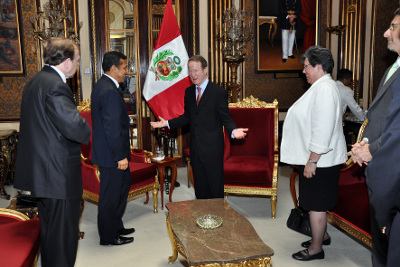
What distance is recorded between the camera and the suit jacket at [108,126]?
2.95 meters

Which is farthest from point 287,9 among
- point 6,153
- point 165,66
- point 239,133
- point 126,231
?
point 6,153

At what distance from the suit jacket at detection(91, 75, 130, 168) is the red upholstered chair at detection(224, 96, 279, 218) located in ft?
4.70

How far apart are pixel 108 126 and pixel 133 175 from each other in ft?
3.48

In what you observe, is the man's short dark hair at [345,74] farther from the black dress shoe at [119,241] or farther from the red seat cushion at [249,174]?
the black dress shoe at [119,241]

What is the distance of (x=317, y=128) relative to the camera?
260 cm

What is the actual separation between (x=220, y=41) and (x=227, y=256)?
4.50 metres

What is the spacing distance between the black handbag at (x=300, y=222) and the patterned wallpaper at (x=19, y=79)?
4.32 meters

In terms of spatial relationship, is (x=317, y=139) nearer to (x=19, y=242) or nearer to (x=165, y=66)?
(x=19, y=242)

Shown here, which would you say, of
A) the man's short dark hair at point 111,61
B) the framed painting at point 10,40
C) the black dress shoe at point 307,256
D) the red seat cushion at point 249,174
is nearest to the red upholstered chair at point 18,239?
the man's short dark hair at point 111,61

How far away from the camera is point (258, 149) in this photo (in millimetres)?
4590

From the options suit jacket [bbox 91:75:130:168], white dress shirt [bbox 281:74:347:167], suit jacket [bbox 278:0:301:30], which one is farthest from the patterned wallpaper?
white dress shirt [bbox 281:74:347:167]

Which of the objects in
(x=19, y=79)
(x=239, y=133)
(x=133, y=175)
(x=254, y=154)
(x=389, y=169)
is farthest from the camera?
(x=19, y=79)

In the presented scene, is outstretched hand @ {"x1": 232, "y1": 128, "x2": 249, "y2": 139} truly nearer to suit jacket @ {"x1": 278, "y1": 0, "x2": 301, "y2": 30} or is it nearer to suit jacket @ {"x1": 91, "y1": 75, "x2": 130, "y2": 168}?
suit jacket @ {"x1": 91, "y1": 75, "x2": 130, "y2": 168}

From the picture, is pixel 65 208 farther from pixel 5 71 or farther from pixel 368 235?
pixel 5 71
